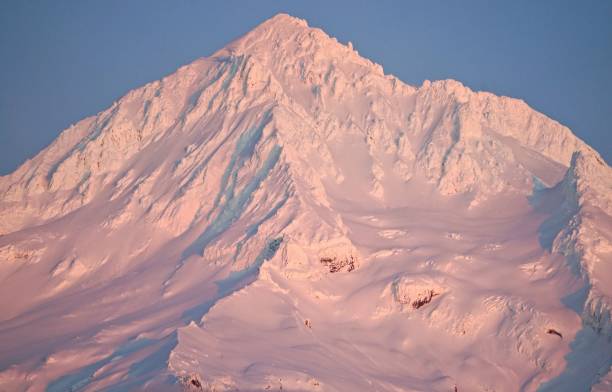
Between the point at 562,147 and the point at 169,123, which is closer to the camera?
the point at 169,123

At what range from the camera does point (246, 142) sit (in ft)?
484

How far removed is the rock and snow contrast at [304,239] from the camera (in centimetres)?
10038

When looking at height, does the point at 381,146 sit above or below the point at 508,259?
above

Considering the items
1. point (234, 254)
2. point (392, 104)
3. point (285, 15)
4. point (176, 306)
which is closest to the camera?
point (176, 306)

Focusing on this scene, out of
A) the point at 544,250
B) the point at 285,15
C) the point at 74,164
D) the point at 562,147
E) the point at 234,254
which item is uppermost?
the point at 285,15

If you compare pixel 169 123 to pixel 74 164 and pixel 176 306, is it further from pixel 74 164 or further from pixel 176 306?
pixel 176 306

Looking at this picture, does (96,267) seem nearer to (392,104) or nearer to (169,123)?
(169,123)

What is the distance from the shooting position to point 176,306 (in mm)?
111875

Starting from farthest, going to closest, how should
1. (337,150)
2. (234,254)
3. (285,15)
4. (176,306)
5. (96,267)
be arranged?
(285,15), (337,150), (96,267), (234,254), (176,306)

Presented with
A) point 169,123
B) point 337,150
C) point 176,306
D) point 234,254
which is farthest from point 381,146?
point 176,306

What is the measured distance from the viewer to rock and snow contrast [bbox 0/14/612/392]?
100375 millimetres

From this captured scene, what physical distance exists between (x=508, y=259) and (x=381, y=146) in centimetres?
4590

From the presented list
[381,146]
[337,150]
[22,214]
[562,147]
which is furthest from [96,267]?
[562,147]

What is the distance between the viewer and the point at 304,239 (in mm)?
120250
